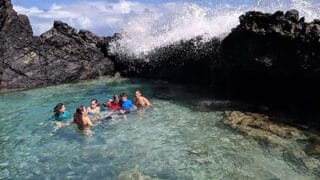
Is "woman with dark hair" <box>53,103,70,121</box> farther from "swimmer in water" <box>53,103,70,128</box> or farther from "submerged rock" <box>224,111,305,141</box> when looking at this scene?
"submerged rock" <box>224,111,305,141</box>

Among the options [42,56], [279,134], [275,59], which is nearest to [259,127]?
[279,134]

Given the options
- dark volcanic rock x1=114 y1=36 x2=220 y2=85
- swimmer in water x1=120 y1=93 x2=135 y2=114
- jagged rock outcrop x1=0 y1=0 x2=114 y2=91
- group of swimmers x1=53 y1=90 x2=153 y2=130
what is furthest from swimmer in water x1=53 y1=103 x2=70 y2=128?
jagged rock outcrop x1=0 y1=0 x2=114 y2=91

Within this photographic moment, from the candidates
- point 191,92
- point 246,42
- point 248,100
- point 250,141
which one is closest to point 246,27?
point 246,42

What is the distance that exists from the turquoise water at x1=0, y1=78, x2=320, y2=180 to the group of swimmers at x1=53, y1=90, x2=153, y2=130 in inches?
15.9

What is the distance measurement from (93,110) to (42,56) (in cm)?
1172

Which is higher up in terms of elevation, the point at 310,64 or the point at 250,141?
the point at 310,64

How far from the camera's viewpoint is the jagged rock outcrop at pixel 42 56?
95.3 feet

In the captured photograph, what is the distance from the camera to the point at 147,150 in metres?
14.7

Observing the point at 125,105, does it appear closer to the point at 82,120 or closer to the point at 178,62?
the point at 82,120

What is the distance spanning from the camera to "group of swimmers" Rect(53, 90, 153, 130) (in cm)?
1783

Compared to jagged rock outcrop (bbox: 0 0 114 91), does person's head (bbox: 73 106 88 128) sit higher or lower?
lower

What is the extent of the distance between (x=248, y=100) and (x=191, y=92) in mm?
3726

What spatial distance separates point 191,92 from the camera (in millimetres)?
24156

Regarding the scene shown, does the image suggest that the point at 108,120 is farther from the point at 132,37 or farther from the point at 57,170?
the point at 132,37
